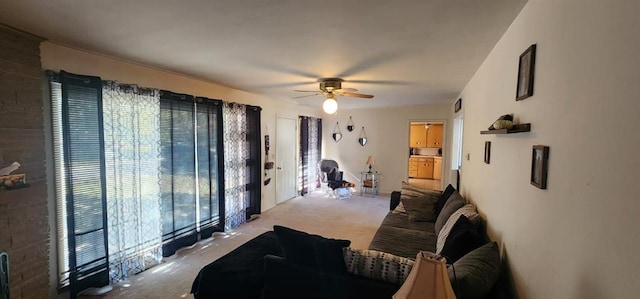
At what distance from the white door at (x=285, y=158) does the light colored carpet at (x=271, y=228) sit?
0.86 feet

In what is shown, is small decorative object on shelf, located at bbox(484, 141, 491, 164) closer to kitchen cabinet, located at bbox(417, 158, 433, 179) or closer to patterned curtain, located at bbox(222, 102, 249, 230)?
patterned curtain, located at bbox(222, 102, 249, 230)

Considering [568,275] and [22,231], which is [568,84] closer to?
[568,275]

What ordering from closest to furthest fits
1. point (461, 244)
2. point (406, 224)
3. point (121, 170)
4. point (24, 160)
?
1. point (461, 244)
2. point (24, 160)
3. point (121, 170)
4. point (406, 224)

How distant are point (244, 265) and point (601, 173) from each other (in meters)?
2.11

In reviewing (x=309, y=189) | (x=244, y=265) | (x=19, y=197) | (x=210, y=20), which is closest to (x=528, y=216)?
(x=244, y=265)

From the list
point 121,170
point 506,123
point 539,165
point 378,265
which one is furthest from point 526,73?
point 121,170

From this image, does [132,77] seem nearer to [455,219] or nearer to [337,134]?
[455,219]

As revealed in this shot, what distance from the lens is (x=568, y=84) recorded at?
40.9 inches

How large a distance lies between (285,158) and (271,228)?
191 cm

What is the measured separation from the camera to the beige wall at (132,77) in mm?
2361

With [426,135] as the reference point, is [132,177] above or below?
below

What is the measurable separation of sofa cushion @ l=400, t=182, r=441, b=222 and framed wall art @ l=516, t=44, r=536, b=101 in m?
2.35

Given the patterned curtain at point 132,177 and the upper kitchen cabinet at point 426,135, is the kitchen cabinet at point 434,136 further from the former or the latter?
the patterned curtain at point 132,177

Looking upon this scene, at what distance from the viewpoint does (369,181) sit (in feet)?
23.1
